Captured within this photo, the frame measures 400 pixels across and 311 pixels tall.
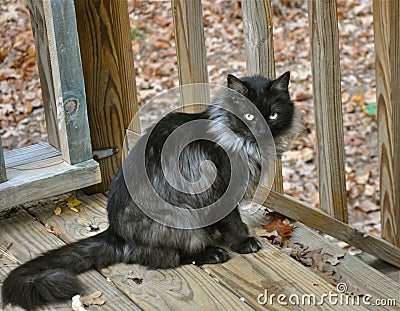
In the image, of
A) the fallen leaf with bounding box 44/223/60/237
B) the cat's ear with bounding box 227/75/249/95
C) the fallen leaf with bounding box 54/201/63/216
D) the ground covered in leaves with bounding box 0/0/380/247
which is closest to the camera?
the cat's ear with bounding box 227/75/249/95

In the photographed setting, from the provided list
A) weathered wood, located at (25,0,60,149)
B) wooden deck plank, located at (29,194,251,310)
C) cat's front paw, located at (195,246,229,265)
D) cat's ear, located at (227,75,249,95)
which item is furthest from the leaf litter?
weathered wood, located at (25,0,60,149)

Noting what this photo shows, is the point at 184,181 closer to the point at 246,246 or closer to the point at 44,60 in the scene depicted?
the point at 246,246

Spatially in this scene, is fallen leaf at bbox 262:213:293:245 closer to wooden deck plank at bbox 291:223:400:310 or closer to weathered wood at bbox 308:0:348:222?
wooden deck plank at bbox 291:223:400:310

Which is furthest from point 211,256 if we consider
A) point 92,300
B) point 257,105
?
point 257,105

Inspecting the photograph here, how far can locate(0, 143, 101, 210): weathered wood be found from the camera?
2.48m

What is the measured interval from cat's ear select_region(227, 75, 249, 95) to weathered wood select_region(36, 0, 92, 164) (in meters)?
0.67

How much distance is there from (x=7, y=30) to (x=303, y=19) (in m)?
→ 2.93

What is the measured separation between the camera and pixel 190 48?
245 centimetres

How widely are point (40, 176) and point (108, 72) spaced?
A: 0.51 metres

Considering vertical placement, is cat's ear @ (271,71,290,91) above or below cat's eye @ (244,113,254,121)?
above

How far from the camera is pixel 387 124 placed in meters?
2.41

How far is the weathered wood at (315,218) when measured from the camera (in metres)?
2.55

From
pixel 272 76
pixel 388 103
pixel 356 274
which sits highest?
pixel 272 76

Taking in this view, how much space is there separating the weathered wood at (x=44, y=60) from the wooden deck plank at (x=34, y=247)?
360mm
